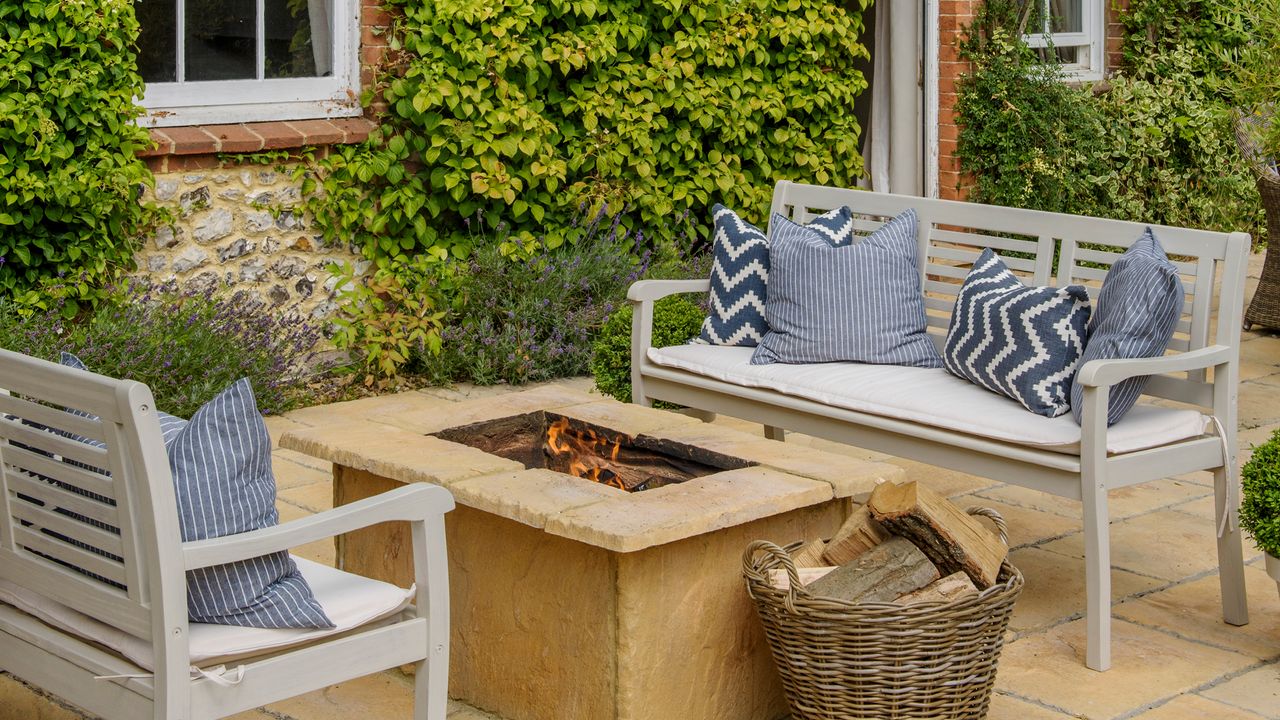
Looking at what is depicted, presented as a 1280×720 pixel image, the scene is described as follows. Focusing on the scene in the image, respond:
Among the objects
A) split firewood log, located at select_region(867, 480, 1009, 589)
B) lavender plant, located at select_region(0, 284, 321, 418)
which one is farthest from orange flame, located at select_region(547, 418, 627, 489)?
lavender plant, located at select_region(0, 284, 321, 418)

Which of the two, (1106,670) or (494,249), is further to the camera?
(494,249)

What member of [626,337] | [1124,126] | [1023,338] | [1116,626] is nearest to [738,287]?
[626,337]

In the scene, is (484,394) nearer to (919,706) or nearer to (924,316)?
(924,316)

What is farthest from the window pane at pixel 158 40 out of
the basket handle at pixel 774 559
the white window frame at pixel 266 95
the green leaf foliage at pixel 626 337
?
the basket handle at pixel 774 559

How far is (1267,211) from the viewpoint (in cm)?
694

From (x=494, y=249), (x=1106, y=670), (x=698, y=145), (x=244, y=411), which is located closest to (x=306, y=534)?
(x=244, y=411)

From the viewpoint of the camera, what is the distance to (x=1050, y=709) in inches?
123

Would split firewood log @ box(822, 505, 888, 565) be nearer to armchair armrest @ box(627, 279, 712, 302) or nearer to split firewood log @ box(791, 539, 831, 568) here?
split firewood log @ box(791, 539, 831, 568)

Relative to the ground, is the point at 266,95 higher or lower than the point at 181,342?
higher

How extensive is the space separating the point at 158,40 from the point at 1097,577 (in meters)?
4.16

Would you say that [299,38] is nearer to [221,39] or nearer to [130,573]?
[221,39]

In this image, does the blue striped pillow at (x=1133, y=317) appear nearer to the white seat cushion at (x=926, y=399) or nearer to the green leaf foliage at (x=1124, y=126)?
the white seat cushion at (x=926, y=399)

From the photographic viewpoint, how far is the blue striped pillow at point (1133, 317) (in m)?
3.46

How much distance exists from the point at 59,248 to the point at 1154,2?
7.00 metres
